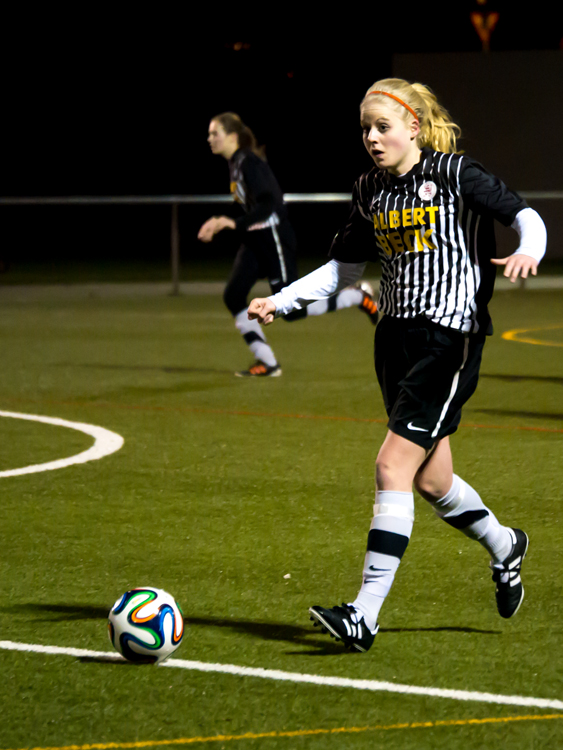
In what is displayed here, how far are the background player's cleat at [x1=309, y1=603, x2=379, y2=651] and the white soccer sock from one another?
64 mm

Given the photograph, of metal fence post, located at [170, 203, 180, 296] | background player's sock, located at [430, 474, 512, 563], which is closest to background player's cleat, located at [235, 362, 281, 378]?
background player's sock, located at [430, 474, 512, 563]

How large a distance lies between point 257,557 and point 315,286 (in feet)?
4.61

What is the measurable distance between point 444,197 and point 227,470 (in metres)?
3.38

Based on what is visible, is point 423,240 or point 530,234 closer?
point 530,234

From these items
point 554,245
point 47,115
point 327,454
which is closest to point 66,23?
point 47,115

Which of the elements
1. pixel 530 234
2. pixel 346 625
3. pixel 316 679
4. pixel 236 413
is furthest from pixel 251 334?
pixel 316 679

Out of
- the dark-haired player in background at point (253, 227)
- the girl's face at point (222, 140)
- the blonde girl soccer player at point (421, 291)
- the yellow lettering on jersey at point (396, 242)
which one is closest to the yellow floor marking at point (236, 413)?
the dark-haired player in background at point (253, 227)

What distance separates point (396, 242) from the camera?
187 inches

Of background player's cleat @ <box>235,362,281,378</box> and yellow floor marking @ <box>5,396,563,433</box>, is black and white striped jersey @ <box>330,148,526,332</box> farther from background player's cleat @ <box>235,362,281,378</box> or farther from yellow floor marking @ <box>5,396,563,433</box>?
background player's cleat @ <box>235,362,281,378</box>

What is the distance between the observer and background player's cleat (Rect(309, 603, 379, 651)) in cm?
442

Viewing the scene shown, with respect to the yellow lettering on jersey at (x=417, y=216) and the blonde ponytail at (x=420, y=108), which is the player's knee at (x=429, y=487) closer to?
the yellow lettering on jersey at (x=417, y=216)

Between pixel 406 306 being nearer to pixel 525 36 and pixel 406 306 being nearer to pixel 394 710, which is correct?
pixel 394 710

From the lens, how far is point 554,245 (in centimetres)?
2867

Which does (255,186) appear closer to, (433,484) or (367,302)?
(367,302)
